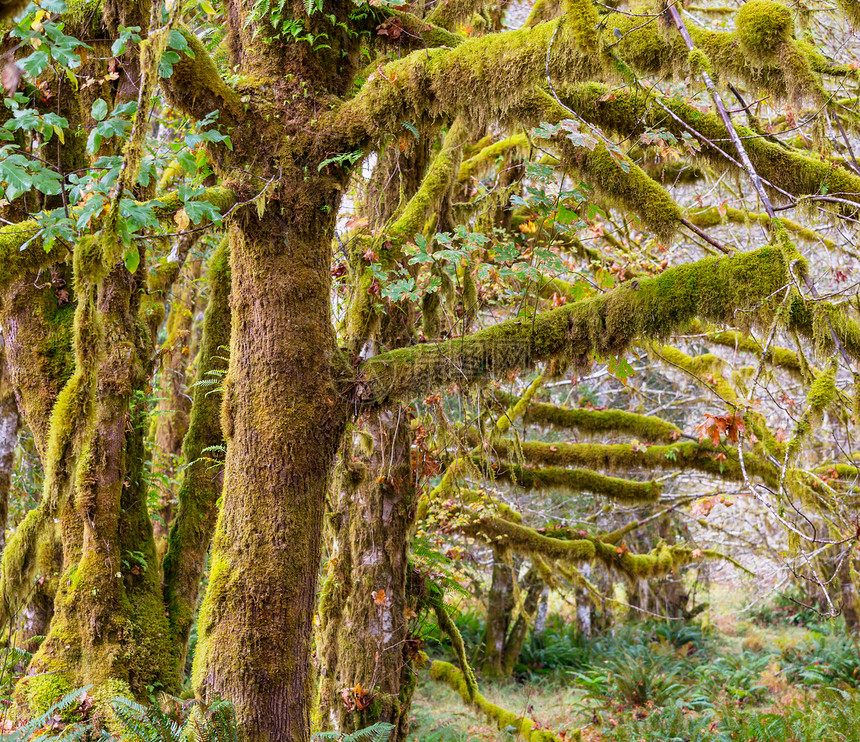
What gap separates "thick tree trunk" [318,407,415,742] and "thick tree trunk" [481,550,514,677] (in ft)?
28.4

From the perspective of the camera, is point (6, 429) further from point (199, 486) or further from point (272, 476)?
point (272, 476)

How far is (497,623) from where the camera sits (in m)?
14.0

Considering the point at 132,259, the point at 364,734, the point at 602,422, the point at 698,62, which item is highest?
the point at 698,62

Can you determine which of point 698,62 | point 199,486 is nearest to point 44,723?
point 199,486

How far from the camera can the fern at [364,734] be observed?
3.99 m

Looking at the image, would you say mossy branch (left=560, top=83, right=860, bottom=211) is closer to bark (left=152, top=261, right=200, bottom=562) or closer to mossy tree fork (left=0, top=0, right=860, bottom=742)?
mossy tree fork (left=0, top=0, right=860, bottom=742)

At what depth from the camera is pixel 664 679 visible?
11711 millimetres

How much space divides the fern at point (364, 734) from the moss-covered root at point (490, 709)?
2.28 meters

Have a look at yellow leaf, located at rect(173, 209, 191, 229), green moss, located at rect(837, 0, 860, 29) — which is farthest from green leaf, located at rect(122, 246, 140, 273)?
green moss, located at rect(837, 0, 860, 29)

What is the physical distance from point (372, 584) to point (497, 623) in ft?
31.3

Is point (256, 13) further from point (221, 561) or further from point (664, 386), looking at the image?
point (664, 386)

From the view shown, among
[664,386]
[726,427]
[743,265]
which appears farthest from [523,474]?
Answer: [664,386]

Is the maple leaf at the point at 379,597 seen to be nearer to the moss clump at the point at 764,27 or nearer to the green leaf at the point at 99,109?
the green leaf at the point at 99,109

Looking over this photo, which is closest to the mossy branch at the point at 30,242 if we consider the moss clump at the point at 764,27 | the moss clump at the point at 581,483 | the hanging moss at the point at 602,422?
the moss clump at the point at 764,27
